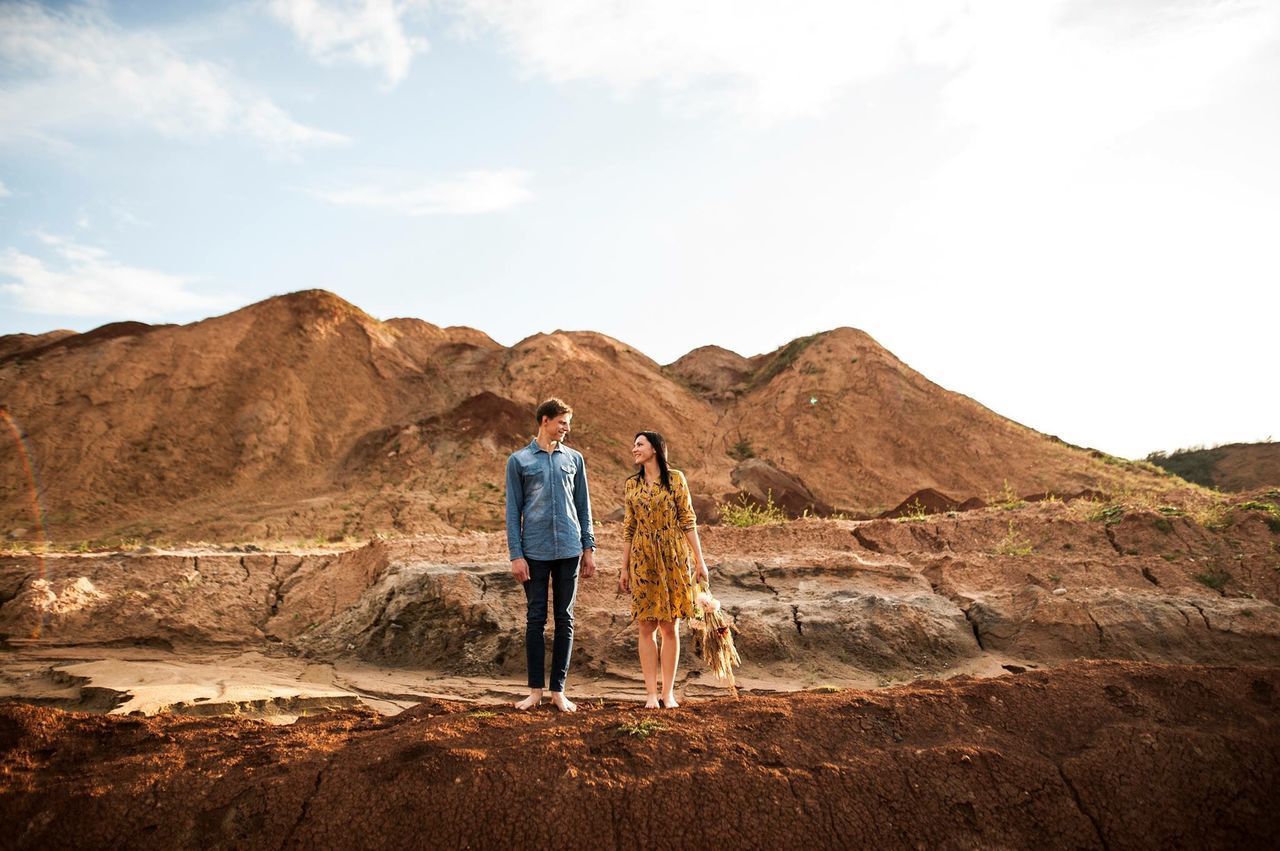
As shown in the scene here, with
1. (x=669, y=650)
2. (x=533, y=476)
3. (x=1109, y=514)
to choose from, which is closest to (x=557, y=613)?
(x=669, y=650)

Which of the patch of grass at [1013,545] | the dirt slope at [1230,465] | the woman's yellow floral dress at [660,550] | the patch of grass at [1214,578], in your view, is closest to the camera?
the woman's yellow floral dress at [660,550]

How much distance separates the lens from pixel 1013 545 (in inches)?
313

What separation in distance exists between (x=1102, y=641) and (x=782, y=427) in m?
19.2

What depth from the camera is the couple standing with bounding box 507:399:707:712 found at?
4.50m

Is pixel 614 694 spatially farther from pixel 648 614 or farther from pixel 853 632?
pixel 853 632

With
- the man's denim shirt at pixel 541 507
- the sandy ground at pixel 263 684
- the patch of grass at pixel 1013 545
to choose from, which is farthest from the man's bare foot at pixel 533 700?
the patch of grass at pixel 1013 545

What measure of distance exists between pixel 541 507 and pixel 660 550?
73 cm

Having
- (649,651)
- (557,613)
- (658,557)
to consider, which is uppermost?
(658,557)

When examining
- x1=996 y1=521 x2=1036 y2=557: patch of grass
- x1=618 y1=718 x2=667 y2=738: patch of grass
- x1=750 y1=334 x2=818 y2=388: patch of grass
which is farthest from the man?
x1=750 y1=334 x2=818 y2=388: patch of grass

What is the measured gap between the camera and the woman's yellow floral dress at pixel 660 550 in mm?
4496

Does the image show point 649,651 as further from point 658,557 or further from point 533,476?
point 533,476

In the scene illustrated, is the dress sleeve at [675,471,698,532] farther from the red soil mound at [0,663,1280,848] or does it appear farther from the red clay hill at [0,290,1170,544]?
the red clay hill at [0,290,1170,544]

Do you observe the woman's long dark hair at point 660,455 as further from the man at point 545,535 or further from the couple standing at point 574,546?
the man at point 545,535

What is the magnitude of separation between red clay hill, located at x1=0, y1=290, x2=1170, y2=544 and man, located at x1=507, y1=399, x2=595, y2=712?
33.3 ft
